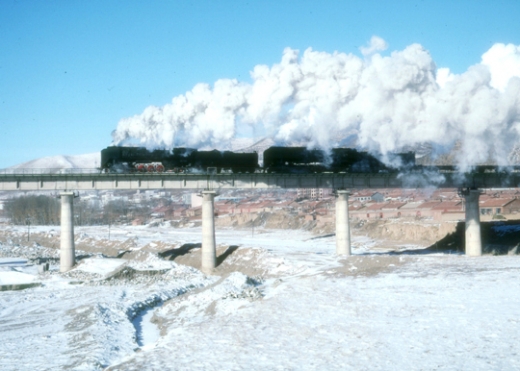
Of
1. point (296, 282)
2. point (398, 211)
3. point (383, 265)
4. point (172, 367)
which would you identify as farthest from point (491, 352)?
point (398, 211)

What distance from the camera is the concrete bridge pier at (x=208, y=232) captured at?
5178 centimetres

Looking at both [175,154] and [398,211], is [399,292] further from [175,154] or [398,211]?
[398,211]

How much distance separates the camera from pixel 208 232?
51.8 m

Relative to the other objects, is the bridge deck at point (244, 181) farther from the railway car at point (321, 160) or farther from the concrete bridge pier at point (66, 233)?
the railway car at point (321, 160)

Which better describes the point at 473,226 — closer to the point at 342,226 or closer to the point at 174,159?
the point at 342,226

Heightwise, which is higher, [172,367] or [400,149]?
[400,149]

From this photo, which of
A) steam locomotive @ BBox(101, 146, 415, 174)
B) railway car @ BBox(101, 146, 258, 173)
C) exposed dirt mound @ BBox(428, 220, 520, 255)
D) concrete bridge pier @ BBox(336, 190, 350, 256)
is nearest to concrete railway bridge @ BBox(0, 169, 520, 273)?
concrete bridge pier @ BBox(336, 190, 350, 256)

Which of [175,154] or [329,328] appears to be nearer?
[329,328]

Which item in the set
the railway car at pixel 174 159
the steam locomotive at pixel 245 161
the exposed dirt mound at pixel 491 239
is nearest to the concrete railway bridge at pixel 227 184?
the steam locomotive at pixel 245 161

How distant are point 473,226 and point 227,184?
2284 cm

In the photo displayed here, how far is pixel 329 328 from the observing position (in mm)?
23203

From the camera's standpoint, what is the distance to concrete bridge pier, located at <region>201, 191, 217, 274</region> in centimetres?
5178

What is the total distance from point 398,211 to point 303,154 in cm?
5847

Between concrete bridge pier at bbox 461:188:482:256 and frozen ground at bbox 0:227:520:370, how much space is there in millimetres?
6222
